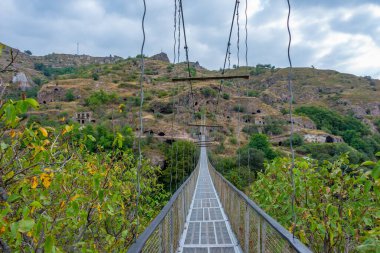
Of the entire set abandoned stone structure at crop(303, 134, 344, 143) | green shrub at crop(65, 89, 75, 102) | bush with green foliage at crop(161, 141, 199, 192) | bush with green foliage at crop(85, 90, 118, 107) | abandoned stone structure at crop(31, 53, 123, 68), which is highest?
abandoned stone structure at crop(31, 53, 123, 68)

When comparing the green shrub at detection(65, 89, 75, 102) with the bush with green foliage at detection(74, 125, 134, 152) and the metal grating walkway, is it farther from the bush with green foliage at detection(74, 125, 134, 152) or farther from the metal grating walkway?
the metal grating walkway

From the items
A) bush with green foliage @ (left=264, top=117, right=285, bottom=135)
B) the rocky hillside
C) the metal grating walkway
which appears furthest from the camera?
bush with green foliage @ (left=264, top=117, right=285, bottom=135)

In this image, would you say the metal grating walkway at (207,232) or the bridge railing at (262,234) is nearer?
the bridge railing at (262,234)

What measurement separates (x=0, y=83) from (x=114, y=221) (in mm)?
3337

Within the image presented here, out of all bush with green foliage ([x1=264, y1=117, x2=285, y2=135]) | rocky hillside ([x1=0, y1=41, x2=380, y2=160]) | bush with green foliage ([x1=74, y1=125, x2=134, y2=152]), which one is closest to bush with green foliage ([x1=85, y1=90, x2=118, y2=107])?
rocky hillside ([x1=0, y1=41, x2=380, y2=160])

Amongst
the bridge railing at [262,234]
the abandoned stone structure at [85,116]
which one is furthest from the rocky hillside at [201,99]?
the bridge railing at [262,234]

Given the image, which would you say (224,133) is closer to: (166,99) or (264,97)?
(166,99)

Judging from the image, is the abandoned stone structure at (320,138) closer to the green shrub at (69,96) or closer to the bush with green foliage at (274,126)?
the bush with green foliage at (274,126)

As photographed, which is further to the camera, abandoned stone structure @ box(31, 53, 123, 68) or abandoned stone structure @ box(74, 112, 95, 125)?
abandoned stone structure @ box(31, 53, 123, 68)

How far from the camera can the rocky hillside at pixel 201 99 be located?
44250 millimetres

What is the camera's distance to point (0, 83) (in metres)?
2.09

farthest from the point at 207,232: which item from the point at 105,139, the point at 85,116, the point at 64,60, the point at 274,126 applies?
the point at 64,60

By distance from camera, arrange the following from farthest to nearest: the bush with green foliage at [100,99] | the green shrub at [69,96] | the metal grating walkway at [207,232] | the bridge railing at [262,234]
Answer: the green shrub at [69,96], the bush with green foliage at [100,99], the metal grating walkway at [207,232], the bridge railing at [262,234]

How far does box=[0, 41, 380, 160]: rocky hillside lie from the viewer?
44250 mm
